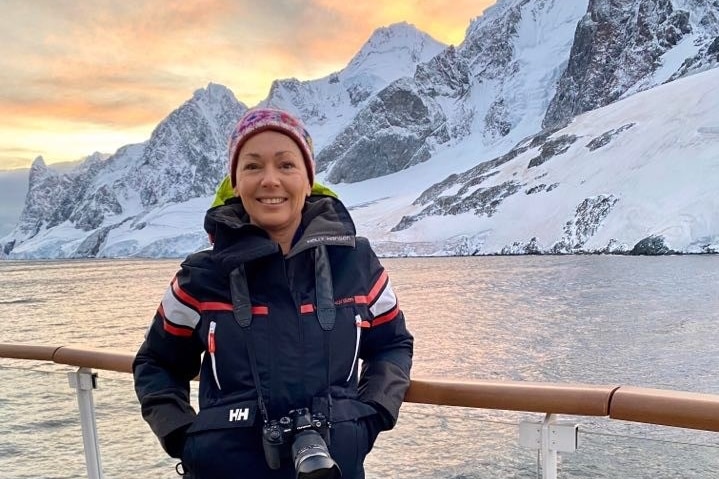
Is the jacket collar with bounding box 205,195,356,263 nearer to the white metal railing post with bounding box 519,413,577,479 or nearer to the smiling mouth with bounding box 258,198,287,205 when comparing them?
the smiling mouth with bounding box 258,198,287,205

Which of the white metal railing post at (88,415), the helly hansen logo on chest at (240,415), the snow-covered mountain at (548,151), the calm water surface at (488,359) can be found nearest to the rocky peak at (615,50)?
the snow-covered mountain at (548,151)

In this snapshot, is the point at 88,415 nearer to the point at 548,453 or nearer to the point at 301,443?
the point at 301,443

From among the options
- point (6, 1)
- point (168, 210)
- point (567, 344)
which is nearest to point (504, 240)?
point (567, 344)

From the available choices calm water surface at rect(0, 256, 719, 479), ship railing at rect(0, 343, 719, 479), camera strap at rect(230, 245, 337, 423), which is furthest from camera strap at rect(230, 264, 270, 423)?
calm water surface at rect(0, 256, 719, 479)

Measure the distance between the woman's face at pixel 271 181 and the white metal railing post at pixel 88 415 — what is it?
→ 140cm

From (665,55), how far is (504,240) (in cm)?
7144

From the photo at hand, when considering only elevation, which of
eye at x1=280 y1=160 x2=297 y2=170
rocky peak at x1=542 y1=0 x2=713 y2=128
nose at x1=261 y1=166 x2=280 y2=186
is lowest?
nose at x1=261 y1=166 x2=280 y2=186

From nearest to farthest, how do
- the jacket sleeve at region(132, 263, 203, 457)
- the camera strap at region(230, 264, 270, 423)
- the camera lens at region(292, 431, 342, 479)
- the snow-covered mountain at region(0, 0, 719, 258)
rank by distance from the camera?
the camera lens at region(292, 431, 342, 479)
the camera strap at region(230, 264, 270, 423)
the jacket sleeve at region(132, 263, 203, 457)
the snow-covered mountain at region(0, 0, 719, 258)

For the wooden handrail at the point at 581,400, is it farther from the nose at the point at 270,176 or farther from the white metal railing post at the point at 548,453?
the nose at the point at 270,176

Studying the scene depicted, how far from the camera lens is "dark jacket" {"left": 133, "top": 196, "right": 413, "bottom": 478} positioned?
1804 millimetres

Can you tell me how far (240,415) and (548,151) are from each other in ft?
327

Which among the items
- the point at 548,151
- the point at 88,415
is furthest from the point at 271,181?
the point at 548,151

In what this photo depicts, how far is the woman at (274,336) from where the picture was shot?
1795 mm

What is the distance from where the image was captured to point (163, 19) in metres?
20.2
